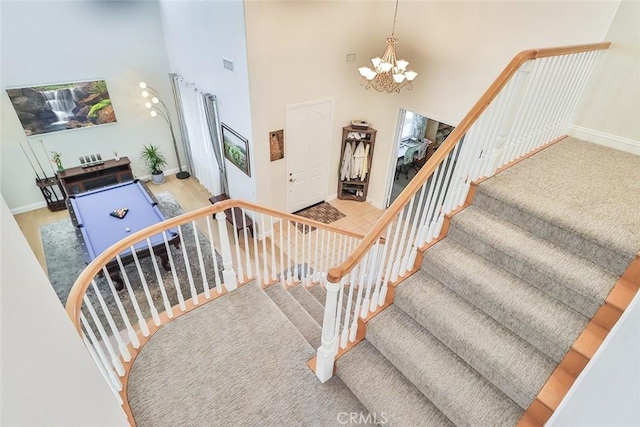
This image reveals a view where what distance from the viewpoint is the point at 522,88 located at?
236cm

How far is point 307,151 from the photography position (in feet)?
19.3

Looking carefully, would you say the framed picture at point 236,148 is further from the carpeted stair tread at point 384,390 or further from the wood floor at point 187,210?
the carpeted stair tread at point 384,390

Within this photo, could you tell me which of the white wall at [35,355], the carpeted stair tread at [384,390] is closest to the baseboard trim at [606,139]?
the carpeted stair tread at [384,390]

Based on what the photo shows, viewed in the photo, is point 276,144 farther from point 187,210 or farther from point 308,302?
point 308,302

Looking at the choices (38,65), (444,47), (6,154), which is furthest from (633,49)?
(6,154)

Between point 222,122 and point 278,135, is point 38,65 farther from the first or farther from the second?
point 278,135

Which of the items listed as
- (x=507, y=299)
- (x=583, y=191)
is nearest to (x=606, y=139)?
(x=583, y=191)

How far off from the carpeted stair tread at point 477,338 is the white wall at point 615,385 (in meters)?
0.56

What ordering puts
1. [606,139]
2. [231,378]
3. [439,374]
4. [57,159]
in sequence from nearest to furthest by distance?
[439,374]
[231,378]
[606,139]
[57,159]

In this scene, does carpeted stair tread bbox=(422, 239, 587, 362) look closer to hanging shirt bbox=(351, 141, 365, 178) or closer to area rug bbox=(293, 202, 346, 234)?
area rug bbox=(293, 202, 346, 234)

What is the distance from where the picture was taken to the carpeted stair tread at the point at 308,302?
322cm

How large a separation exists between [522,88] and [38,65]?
22.6 feet

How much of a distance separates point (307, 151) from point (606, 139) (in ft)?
13.1

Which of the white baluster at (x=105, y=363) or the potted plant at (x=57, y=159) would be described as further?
the potted plant at (x=57, y=159)
